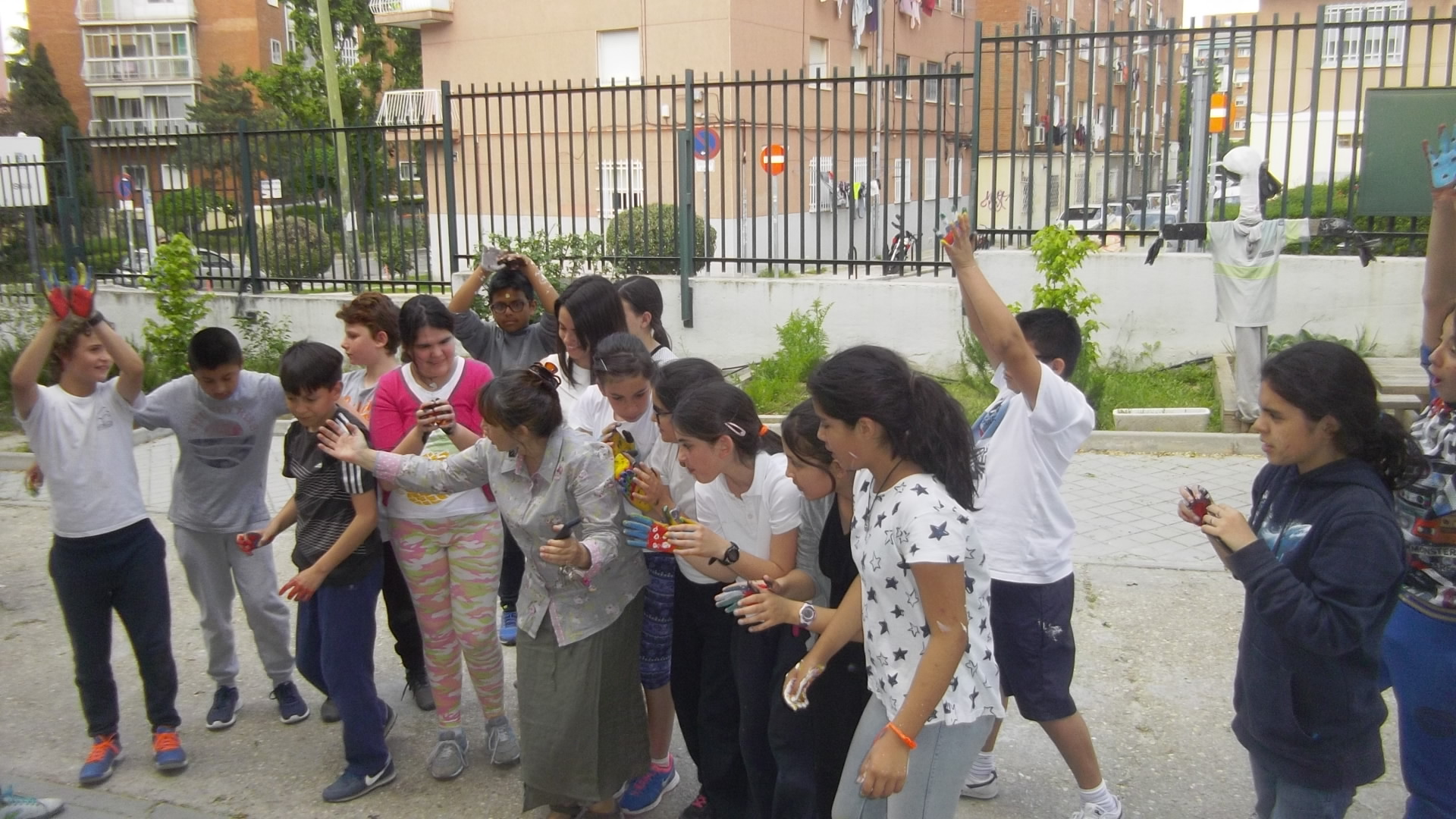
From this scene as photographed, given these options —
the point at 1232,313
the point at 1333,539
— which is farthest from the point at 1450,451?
the point at 1232,313

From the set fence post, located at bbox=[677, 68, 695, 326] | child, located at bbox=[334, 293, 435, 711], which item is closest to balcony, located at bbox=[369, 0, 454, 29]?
fence post, located at bbox=[677, 68, 695, 326]

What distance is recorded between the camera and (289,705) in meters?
4.12

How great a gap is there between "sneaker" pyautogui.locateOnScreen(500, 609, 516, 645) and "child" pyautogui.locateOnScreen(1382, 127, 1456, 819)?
11.0 feet

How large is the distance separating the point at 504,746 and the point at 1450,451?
2.92 metres

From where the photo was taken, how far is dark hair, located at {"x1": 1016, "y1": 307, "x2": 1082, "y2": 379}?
3.04 meters

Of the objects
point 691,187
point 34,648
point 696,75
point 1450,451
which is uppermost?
point 696,75

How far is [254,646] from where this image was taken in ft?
15.9

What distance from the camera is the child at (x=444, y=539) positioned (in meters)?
3.59

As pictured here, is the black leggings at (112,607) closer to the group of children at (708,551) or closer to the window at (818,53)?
the group of children at (708,551)

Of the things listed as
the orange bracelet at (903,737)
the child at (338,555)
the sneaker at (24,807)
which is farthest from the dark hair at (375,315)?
the orange bracelet at (903,737)

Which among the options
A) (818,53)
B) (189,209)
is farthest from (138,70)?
(189,209)

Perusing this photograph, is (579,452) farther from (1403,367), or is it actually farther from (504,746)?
(1403,367)

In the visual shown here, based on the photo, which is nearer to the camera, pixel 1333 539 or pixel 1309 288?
pixel 1333 539

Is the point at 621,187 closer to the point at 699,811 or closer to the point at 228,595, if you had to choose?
the point at 228,595
